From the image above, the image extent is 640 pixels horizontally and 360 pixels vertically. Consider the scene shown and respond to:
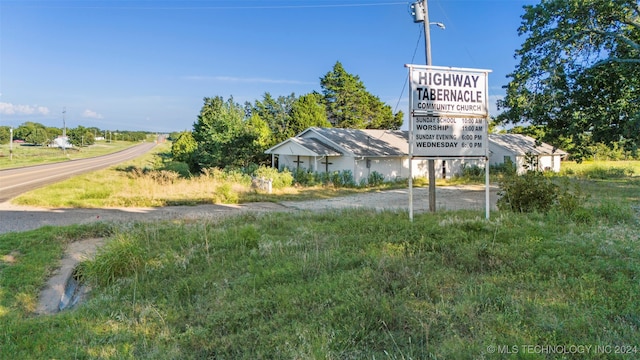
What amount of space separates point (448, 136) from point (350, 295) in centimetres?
548

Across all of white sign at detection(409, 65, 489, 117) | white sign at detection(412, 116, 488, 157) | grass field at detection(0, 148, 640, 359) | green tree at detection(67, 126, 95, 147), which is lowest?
grass field at detection(0, 148, 640, 359)

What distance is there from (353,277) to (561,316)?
82.5 inches

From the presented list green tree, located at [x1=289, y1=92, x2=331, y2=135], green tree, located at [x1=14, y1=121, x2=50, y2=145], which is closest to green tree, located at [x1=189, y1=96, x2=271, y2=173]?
green tree, located at [x1=289, y1=92, x2=331, y2=135]

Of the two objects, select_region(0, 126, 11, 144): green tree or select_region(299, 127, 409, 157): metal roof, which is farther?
select_region(0, 126, 11, 144): green tree

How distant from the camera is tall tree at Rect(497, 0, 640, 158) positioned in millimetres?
16141

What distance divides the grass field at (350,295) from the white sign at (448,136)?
75.2 inches

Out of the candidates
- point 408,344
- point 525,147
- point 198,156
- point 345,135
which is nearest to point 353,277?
point 408,344

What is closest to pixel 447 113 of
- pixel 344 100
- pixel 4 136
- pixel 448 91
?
pixel 448 91

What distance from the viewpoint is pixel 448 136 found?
326 inches

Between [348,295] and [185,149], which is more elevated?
[185,149]

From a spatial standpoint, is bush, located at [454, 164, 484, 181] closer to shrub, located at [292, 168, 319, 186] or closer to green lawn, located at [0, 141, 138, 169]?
shrub, located at [292, 168, 319, 186]

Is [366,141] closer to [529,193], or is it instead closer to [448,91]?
[529,193]

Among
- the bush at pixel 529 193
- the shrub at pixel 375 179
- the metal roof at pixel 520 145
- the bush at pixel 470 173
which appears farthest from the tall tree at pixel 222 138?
the metal roof at pixel 520 145

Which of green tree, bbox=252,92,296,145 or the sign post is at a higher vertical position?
green tree, bbox=252,92,296,145
